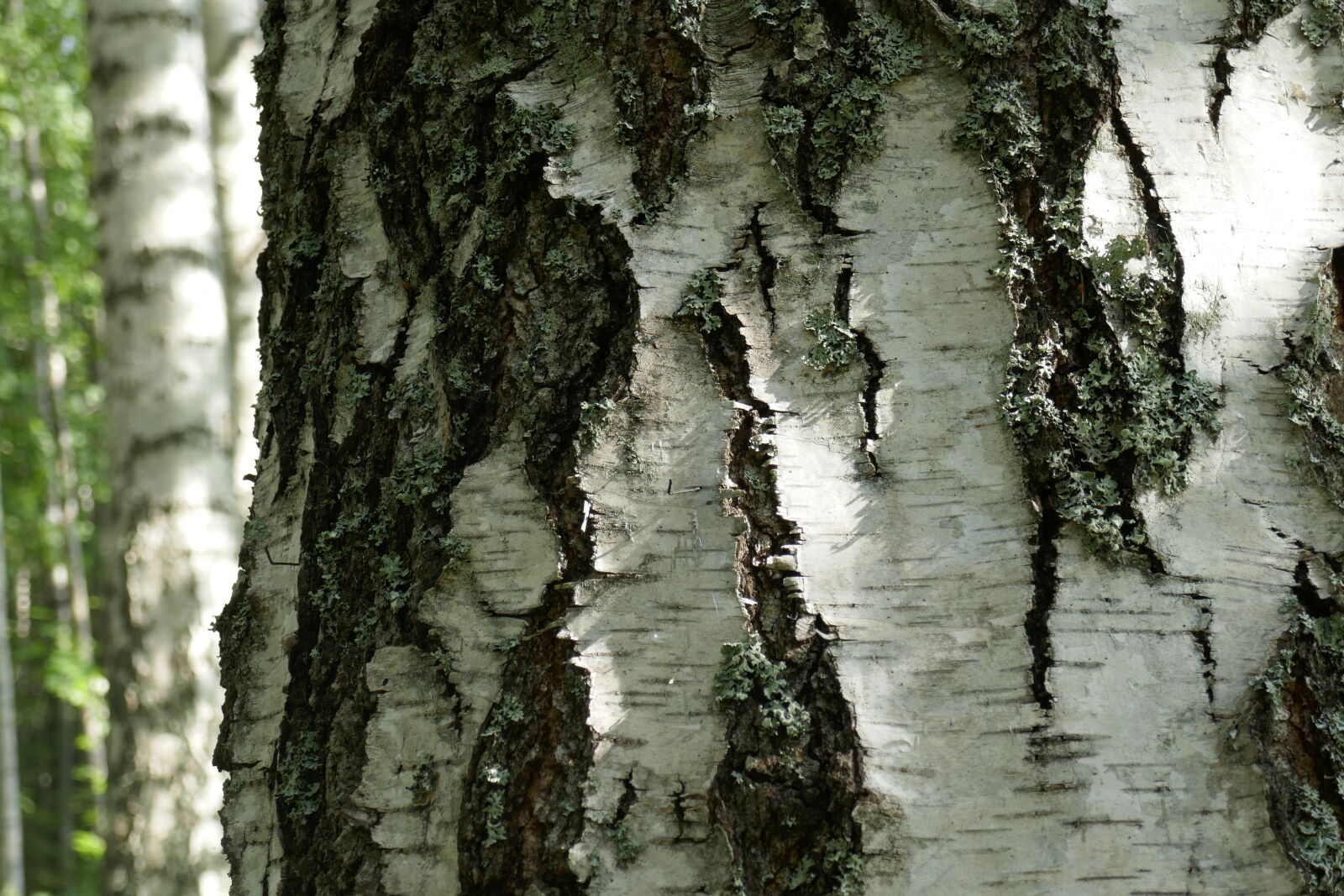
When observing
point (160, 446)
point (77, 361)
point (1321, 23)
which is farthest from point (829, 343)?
point (77, 361)

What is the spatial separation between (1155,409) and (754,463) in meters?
0.31

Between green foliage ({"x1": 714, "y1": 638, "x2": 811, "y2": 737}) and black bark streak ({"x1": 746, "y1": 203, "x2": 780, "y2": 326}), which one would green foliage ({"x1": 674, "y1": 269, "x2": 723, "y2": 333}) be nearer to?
black bark streak ({"x1": 746, "y1": 203, "x2": 780, "y2": 326})

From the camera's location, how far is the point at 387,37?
0.96 meters

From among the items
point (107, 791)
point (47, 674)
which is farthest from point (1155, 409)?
point (47, 674)

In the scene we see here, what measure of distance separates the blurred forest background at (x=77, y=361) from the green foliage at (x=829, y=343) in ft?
11.7

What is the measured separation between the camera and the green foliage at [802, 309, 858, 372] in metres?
0.77

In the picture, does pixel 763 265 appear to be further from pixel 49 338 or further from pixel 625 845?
pixel 49 338

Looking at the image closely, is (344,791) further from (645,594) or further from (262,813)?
(645,594)

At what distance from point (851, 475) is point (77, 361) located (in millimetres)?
13887

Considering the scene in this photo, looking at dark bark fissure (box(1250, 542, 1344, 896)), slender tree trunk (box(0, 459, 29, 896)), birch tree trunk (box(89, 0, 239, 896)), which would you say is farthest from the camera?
slender tree trunk (box(0, 459, 29, 896))

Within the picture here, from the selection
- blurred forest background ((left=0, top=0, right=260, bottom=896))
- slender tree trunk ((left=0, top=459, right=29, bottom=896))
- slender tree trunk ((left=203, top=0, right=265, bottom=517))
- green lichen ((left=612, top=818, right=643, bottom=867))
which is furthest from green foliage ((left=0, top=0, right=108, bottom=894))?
green lichen ((left=612, top=818, right=643, bottom=867))

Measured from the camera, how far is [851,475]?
0.75 m

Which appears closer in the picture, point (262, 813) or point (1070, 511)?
point (1070, 511)

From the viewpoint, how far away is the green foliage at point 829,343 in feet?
2.53
